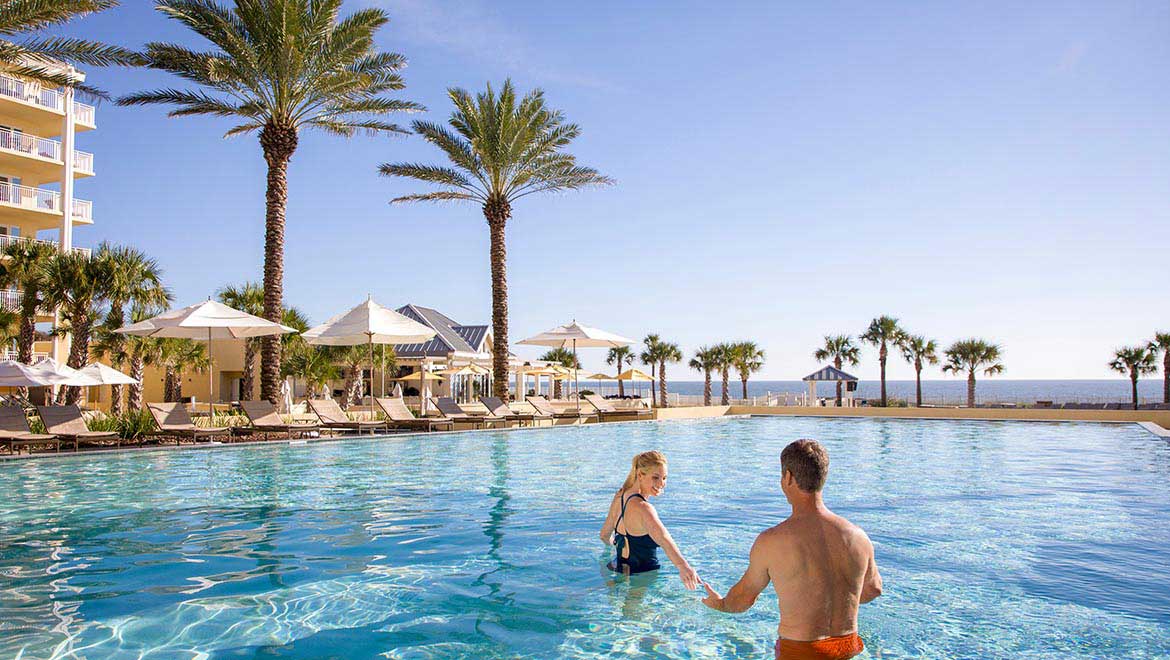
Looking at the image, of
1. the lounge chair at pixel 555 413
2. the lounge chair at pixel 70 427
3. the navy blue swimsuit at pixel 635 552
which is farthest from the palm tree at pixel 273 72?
the navy blue swimsuit at pixel 635 552

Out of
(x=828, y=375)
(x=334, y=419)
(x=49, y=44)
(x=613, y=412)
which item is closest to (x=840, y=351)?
(x=828, y=375)

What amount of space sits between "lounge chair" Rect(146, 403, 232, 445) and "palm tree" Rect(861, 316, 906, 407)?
4137cm

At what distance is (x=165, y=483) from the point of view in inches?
412

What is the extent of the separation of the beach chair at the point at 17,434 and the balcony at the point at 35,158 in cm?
2141

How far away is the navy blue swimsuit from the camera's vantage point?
4.97 m

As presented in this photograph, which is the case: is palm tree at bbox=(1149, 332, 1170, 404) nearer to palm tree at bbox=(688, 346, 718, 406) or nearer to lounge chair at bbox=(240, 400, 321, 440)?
palm tree at bbox=(688, 346, 718, 406)

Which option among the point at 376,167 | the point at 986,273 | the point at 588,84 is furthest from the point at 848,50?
the point at 986,273

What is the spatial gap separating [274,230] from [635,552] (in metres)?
16.7

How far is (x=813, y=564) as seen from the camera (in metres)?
2.66

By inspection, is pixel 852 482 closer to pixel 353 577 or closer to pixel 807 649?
pixel 353 577

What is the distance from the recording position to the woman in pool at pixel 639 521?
15.3ft

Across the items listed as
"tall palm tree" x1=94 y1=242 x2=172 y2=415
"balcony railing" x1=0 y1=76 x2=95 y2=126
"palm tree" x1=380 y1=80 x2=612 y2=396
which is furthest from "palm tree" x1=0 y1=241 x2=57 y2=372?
"palm tree" x1=380 y1=80 x2=612 y2=396

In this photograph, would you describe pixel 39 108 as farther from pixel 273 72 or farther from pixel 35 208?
pixel 273 72

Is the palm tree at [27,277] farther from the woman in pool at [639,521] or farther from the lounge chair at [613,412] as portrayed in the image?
the woman in pool at [639,521]
